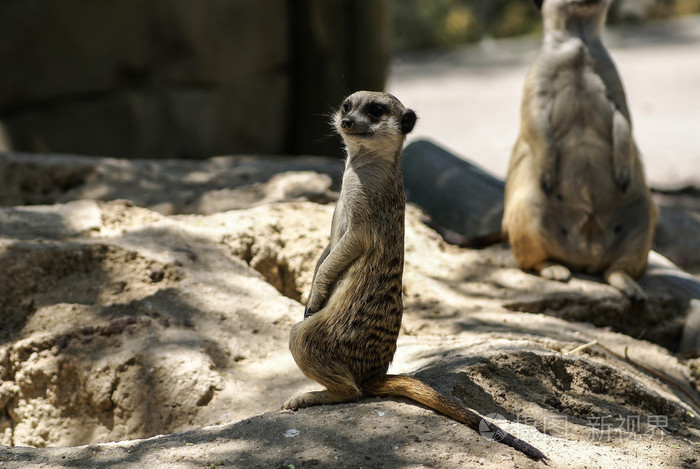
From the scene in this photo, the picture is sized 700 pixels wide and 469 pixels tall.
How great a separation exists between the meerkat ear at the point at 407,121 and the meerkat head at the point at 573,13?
2581 mm

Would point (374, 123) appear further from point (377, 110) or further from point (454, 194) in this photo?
point (454, 194)

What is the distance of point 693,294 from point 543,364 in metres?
1.92

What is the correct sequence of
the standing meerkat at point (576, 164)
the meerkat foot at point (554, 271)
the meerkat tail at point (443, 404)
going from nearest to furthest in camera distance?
1. the meerkat tail at point (443, 404)
2. the meerkat foot at point (554, 271)
3. the standing meerkat at point (576, 164)

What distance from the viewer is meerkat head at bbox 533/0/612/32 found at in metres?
4.83

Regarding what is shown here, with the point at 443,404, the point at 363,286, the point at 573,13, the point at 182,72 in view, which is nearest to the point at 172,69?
the point at 182,72

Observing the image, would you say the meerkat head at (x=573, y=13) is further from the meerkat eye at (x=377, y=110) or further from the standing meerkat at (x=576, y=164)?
the meerkat eye at (x=377, y=110)

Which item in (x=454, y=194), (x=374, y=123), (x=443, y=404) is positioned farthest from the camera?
(x=454, y=194)

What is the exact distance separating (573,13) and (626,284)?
176 cm

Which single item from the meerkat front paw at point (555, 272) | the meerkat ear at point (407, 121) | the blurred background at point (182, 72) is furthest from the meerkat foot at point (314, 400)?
the blurred background at point (182, 72)

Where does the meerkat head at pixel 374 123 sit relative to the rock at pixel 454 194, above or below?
above

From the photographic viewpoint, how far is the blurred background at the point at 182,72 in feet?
25.9

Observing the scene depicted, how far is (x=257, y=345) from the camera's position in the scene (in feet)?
11.0

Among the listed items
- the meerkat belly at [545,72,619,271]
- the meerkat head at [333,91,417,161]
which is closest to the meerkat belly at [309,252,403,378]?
the meerkat head at [333,91,417,161]

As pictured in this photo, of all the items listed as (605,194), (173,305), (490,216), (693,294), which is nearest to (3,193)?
(173,305)
